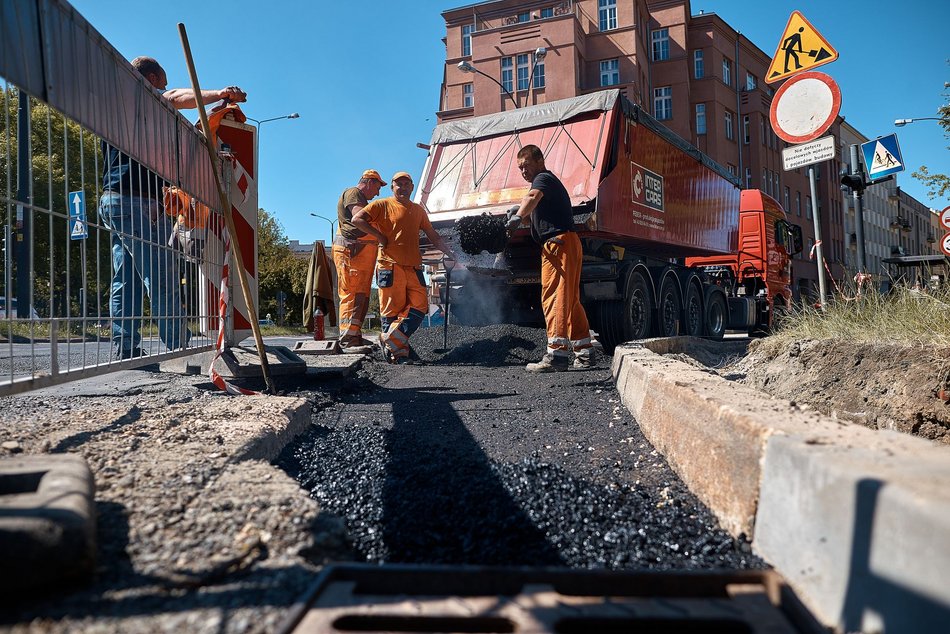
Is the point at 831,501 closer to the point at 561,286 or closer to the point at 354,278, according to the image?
the point at 561,286

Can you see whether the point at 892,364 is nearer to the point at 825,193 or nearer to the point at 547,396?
the point at 547,396

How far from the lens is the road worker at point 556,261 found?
6.33 meters

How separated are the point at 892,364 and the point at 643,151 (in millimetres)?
5180

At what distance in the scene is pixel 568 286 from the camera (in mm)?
6352

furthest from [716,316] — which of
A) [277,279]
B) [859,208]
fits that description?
[277,279]

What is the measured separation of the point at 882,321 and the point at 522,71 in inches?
1262

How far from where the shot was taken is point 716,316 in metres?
11.9

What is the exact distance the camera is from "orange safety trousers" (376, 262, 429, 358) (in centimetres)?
748

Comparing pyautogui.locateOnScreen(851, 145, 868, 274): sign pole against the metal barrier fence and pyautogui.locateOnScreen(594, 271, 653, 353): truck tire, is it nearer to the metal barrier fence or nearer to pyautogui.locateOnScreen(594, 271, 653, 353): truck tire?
pyautogui.locateOnScreen(594, 271, 653, 353): truck tire

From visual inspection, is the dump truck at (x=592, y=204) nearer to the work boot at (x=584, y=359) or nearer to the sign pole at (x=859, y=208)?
the work boot at (x=584, y=359)

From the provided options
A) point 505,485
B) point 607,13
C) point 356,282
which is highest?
point 607,13

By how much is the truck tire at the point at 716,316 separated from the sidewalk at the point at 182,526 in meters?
9.54

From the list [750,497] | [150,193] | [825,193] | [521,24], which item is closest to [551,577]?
[750,497]

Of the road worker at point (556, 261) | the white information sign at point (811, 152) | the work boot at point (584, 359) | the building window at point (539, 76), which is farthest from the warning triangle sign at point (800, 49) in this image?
the building window at point (539, 76)
